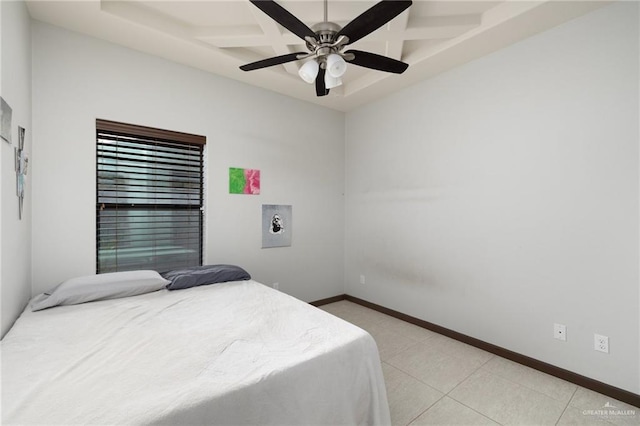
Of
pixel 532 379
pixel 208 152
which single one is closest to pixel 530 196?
pixel 532 379

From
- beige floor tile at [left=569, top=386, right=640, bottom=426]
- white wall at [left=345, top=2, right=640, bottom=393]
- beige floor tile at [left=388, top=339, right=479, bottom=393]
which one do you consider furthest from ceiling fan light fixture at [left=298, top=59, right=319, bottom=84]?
beige floor tile at [left=569, top=386, right=640, bottom=426]

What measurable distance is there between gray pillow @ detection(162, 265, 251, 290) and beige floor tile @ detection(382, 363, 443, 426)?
5.20 feet

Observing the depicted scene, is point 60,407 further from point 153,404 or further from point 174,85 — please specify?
point 174,85

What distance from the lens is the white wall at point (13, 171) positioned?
63.9 inches

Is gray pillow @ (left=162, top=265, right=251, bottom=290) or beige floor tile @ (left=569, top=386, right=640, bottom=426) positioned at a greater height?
gray pillow @ (left=162, top=265, right=251, bottom=290)

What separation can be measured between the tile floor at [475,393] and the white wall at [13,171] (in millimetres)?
2498

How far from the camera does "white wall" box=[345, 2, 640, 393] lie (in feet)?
6.78

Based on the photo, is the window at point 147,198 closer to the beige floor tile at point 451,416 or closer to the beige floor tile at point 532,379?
the beige floor tile at point 451,416

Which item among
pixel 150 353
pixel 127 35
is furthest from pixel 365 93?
pixel 150 353

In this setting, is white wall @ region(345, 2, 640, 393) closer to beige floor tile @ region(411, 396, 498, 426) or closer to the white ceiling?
the white ceiling

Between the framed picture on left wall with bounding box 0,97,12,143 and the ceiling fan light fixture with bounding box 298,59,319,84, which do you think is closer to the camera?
the framed picture on left wall with bounding box 0,97,12,143

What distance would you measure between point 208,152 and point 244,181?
0.49 metres

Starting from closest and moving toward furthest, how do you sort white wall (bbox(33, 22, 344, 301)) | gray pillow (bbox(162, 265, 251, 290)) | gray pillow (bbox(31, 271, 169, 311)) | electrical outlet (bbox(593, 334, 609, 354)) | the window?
1. gray pillow (bbox(31, 271, 169, 311))
2. electrical outlet (bbox(593, 334, 609, 354))
3. white wall (bbox(33, 22, 344, 301))
4. gray pillow (bbox(162, 265, 251, 290))
5. the window

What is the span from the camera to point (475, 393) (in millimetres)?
2111
